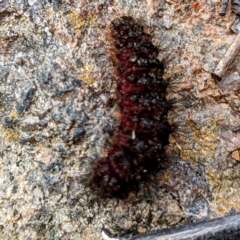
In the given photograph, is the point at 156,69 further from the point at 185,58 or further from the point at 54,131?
the point at 54,131

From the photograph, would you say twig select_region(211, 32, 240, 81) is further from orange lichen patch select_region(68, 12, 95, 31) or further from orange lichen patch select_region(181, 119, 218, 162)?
orange lichen patch select_region(68, 12, 95, 31)

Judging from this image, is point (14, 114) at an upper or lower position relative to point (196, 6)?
lower

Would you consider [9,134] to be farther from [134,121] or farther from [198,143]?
[198,143]

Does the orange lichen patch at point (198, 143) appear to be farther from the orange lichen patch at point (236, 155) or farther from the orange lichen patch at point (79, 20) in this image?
the orange lichen patch at point (79, 20)

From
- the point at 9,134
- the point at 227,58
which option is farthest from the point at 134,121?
the point at 9,134

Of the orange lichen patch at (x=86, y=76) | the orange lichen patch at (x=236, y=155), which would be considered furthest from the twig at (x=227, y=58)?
the orange lichen patch at (x=86, y=76)

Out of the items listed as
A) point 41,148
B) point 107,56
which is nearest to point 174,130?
point 107,56
